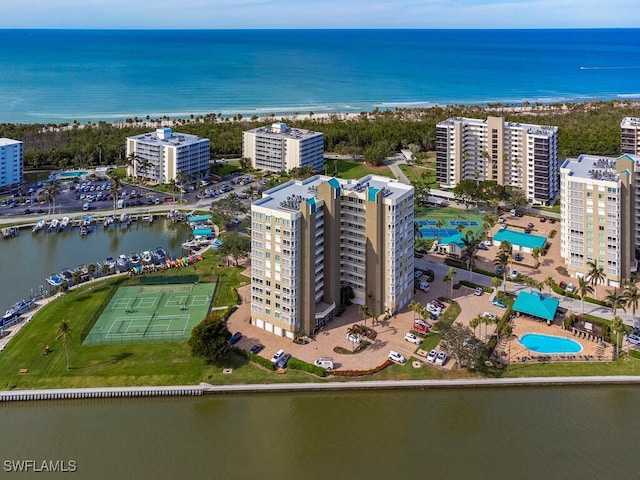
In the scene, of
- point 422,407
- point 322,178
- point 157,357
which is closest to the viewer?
point 422,407

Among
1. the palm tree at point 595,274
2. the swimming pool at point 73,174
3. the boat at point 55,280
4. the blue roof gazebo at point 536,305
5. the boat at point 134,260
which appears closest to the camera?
the blue roof gazebo at point 536,305

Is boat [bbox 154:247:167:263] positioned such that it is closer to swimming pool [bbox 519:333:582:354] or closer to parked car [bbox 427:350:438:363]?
parked car [bbox 427:350:438:363]

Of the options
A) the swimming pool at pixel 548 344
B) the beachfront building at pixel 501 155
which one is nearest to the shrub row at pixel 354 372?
the swimming pool at pixel 548 344

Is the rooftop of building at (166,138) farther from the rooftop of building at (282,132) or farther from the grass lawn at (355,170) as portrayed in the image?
the grass lawn at (355,170)

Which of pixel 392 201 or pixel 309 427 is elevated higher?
pixel 392 201

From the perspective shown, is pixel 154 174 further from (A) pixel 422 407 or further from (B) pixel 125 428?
(A) pixel 422 407

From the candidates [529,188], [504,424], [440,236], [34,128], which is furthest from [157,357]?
[34,128]

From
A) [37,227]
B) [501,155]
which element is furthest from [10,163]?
[501,155]
